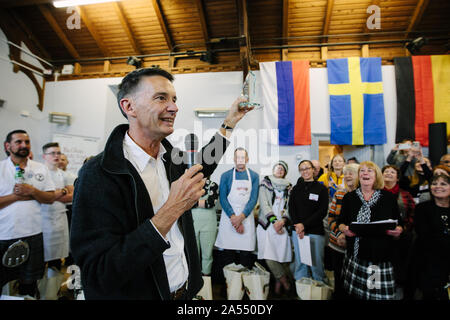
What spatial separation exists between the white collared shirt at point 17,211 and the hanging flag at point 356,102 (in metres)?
5.16

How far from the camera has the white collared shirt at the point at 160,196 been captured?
90 cm

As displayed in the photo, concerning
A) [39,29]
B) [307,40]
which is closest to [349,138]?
[307,40]

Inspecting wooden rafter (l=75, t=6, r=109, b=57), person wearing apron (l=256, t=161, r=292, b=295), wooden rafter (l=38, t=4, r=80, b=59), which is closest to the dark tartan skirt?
person wearing apron (l=256, t=161, r=292, b=295)

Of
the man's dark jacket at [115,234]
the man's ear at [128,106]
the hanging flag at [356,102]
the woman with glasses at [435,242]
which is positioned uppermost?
the hanging flag at [356,102]

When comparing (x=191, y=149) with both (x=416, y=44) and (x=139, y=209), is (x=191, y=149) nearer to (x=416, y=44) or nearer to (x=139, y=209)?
(x=139, y=209)

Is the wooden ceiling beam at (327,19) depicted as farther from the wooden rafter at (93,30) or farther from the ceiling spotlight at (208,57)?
the wooden rafter at (93,30)

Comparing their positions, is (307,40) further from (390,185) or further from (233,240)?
(233,240)

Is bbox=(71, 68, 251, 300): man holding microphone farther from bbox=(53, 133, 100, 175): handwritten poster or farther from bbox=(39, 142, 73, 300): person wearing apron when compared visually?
bbox=(53, 133, 100, 175): handwritten poster

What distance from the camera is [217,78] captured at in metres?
5.40

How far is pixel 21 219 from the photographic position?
2188 millimetres

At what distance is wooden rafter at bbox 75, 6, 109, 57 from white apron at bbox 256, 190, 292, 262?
602 cm

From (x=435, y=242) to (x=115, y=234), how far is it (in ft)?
8.46

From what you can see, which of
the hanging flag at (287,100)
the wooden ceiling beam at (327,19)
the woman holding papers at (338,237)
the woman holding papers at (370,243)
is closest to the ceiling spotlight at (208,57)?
the hanging flag at (287,100)

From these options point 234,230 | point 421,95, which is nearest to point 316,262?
point 234,230
